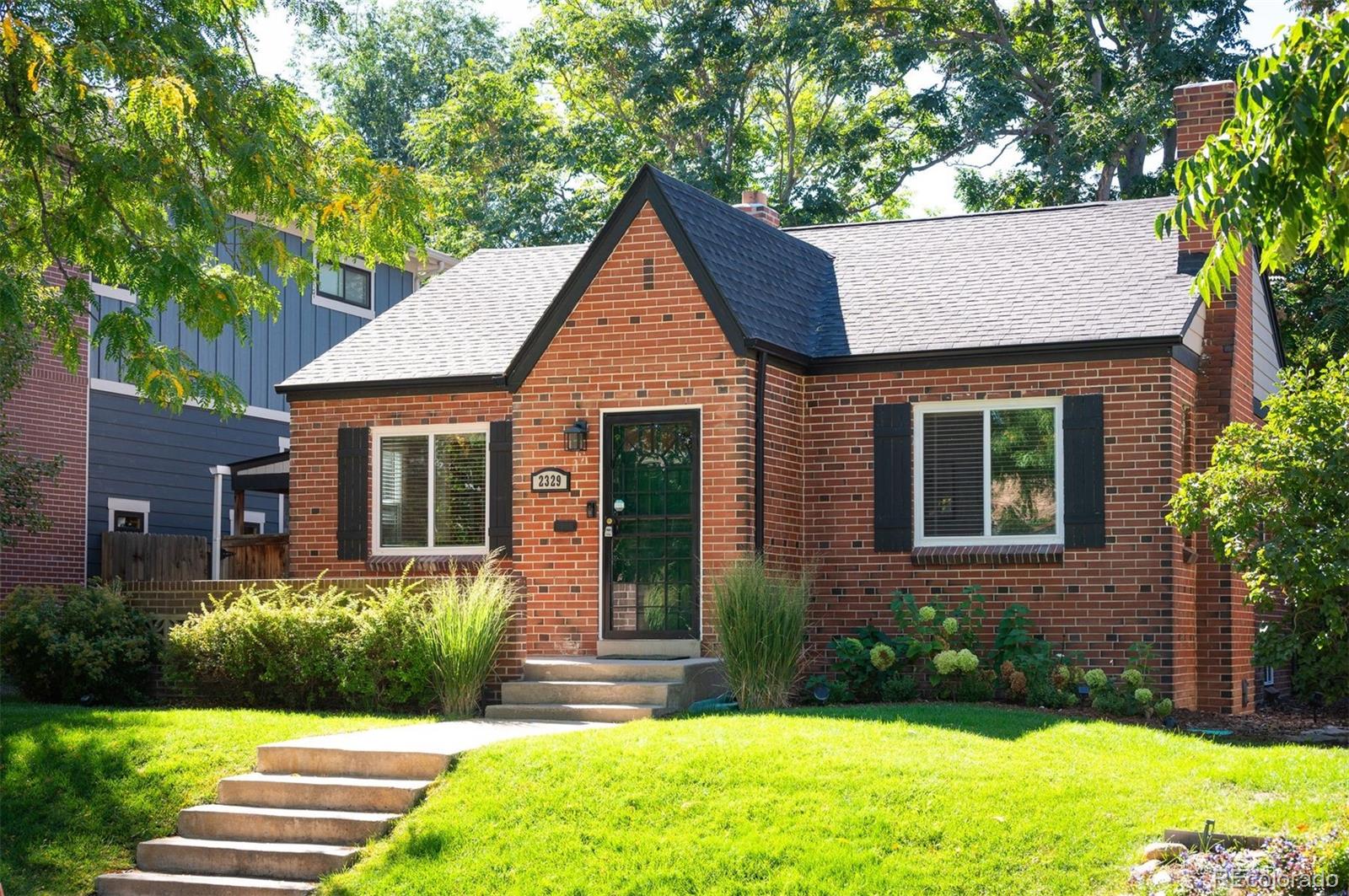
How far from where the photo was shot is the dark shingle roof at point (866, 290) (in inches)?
602

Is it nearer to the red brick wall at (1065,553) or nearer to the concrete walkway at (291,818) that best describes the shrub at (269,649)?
the concrete walkway at (291,818)

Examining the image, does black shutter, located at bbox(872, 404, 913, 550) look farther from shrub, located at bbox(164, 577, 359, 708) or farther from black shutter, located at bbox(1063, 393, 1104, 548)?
shrub, located at bbox(164, 577, 359, 708)

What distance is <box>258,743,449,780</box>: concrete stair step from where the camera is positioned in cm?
1090

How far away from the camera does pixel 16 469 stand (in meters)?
17.7

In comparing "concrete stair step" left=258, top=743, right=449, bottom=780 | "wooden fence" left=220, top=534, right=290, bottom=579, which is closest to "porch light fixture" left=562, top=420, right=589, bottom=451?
"concrete stair step" left=258, top=743, right=449, bottom=780

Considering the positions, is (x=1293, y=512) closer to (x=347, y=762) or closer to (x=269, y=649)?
(x=347, y=762)

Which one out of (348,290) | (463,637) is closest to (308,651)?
(463,637)

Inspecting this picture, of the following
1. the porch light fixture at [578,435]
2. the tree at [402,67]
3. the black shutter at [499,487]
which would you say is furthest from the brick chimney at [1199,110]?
the tree at [402,67]

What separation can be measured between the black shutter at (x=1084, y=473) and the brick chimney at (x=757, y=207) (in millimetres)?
6094

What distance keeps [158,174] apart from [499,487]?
556cm

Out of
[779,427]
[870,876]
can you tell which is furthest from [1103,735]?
[779,427]

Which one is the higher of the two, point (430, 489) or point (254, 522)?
point (430, 489)

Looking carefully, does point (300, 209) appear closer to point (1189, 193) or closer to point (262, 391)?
point (1189, 193)

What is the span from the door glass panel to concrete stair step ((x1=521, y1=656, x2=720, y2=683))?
54 centimetres
